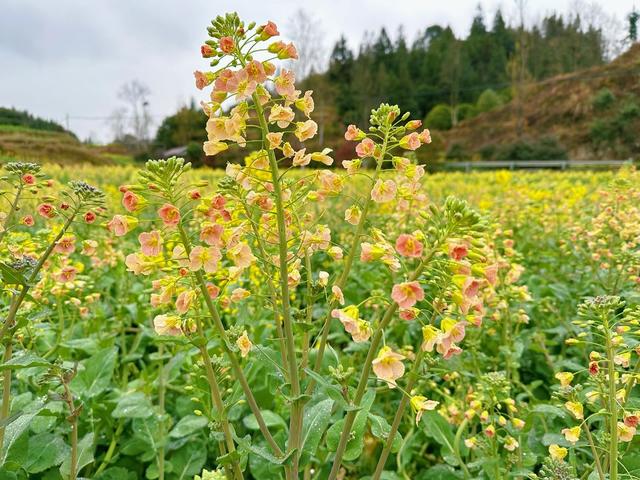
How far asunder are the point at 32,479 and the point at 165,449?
0.49 m

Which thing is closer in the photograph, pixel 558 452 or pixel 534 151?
pixel 558 452

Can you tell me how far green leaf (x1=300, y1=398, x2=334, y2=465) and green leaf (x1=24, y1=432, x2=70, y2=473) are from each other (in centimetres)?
97

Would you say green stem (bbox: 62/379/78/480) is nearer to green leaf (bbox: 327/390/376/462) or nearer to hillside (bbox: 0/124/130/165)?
green leaf (bbox: 327/390/376/462)

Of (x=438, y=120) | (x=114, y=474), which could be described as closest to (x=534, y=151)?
(x=438, y=120)

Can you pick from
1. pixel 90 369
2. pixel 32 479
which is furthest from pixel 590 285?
pixel 32 479

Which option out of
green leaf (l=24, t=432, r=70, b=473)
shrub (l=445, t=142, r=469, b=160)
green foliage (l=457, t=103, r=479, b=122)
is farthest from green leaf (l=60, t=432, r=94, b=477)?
green foliage (l=457, t=103, r=479, b=122)

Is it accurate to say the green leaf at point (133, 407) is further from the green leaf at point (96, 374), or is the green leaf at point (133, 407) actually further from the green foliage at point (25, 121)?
the green foliage at point (25, 121)

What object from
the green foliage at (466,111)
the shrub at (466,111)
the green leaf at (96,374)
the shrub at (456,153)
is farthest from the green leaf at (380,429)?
the green foliage at (466,111)

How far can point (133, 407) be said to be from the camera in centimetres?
200

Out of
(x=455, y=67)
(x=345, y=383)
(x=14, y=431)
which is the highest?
(x=455, y=67)

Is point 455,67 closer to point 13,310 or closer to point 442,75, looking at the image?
point 442,75

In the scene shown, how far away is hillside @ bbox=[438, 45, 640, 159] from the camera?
34.7 meters

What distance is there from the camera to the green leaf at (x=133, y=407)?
76.7 inches

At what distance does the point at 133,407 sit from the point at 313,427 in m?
0.94
